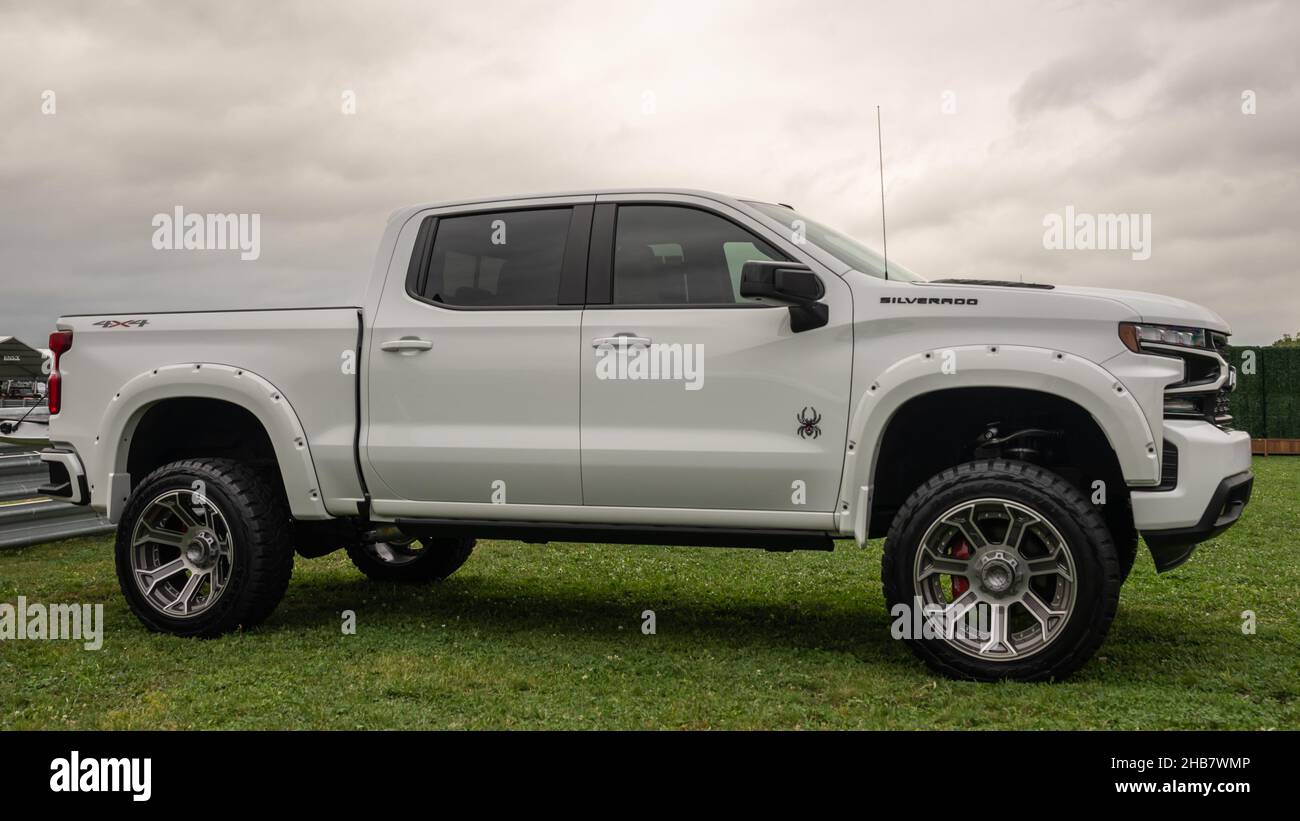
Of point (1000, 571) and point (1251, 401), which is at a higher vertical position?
point (1251, 401)

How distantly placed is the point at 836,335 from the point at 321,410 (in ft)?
8.87

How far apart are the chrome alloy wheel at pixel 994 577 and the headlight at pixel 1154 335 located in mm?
A: 815

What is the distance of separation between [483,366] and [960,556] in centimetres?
242

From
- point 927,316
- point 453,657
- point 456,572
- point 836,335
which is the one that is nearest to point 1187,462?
point 927,316

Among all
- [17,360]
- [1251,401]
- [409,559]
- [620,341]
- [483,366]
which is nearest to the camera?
[620,341]

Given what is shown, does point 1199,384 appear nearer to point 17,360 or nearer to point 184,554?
point 184,554

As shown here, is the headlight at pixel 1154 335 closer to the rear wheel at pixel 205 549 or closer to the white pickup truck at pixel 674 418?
the white pickup truck at pixel 674 418

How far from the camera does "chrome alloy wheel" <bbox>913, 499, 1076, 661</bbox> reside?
4.72 metres

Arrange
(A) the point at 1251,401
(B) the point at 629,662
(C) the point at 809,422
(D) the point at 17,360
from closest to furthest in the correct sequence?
(C) the point at 809,422 < (B) the point at 629,662 < (A) the point at 1251,401 < (D) the point at 17,360

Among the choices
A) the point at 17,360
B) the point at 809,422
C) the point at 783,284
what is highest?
the point at 17,360

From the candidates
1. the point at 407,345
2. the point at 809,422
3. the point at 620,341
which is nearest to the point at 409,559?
the point at 407,345

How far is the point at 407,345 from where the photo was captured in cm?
559

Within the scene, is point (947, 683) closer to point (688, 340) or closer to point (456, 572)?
point (688, 340)

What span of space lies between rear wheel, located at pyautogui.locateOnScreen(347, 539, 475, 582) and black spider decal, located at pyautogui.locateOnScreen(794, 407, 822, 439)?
3.37 metres
